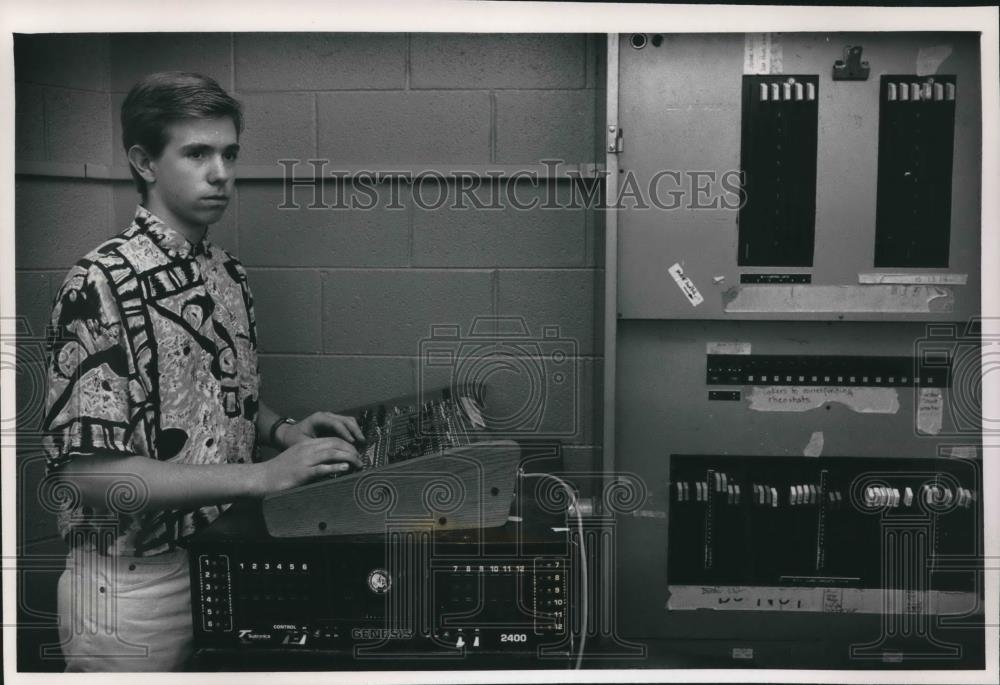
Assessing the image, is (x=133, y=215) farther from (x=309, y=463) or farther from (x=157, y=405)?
(x=309, y=463)

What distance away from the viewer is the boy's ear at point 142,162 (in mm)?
1595

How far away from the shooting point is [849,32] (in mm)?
1698

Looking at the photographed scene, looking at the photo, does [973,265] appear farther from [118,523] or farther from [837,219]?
[118,523]

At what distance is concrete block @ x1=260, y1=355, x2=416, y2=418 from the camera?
7.11 feet

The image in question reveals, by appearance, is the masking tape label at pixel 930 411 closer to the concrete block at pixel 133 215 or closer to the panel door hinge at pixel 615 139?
the panel door hinge at pixel 615 139

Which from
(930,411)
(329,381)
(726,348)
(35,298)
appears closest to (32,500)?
(35,298)

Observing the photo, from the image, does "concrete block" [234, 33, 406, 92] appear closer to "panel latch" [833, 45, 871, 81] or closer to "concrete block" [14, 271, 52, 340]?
"concrete block" [14, 271, 52, 340]

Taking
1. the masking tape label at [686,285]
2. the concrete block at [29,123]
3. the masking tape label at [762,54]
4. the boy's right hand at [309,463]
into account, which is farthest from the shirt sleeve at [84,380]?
the masking tape label at [762,54]

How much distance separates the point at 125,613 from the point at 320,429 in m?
0.50

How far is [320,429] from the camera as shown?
1706 millimetres

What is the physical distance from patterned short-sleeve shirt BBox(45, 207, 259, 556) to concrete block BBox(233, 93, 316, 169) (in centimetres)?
47

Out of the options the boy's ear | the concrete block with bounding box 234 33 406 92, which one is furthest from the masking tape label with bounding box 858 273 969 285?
the boy's ear

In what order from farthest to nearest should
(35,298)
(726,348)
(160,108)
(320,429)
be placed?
(35,298) < (726,348) < (320,429) < (160,108)

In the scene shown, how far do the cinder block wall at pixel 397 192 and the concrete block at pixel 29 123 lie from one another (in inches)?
3.6
